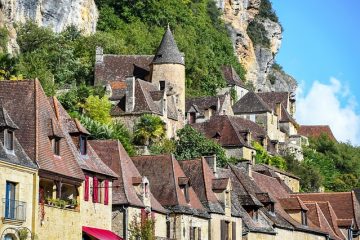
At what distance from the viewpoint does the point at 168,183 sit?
56.4m

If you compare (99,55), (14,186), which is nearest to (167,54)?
(99,55)

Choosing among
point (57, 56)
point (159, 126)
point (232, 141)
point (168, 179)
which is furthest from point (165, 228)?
point (57, 56)

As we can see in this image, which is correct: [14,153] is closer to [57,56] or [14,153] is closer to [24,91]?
[24,91]

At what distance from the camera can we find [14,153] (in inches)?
1617

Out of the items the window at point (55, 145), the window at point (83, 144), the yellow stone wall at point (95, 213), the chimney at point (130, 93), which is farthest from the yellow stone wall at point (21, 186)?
the chimney at point (130, 93)

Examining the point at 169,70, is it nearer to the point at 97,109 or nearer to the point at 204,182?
the point at 97,109

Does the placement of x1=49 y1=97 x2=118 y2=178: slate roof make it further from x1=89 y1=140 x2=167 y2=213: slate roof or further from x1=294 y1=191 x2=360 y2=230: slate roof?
x1=294 y1=191 x2=360 y2=230: slate roof

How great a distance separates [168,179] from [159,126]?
88.1 feet

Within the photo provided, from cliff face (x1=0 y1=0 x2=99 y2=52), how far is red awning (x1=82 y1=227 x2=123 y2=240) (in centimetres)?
4880

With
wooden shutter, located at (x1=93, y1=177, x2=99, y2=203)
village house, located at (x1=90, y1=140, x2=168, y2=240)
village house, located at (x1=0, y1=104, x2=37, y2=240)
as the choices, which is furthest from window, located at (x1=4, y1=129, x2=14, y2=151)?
village house, located at (x1=90, y1=140, x2=168, y2=240)

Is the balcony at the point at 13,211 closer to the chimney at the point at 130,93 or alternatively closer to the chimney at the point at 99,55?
the chimney at the point at 130,93

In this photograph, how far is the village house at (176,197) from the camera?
2175 inches

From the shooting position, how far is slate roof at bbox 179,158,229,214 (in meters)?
59.1

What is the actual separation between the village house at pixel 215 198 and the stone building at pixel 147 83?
24.0m
